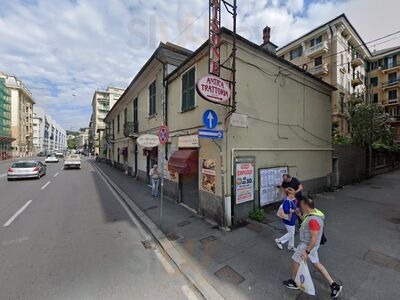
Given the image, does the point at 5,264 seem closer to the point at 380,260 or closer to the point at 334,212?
the point at 380,260

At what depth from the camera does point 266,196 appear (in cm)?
709

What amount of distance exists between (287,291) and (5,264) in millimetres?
5247

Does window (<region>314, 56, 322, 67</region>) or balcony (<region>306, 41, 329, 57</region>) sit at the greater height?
balcony (<region>306, 41, 329, 57</region>)

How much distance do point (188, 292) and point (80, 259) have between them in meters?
2.42

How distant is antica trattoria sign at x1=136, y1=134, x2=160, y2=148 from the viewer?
5.73 metres

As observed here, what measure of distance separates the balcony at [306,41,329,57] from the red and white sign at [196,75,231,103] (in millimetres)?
26814

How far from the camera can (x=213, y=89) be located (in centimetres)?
523

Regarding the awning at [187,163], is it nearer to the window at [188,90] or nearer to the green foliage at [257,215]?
the window at [188,90]

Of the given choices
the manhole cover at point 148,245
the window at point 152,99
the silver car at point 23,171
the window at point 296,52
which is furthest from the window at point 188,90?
the window at point 296,52

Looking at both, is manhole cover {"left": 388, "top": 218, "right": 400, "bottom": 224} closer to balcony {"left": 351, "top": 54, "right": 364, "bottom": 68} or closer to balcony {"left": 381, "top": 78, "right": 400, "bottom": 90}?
balcony {"left": 351, "top": 54, "right": 364, "bottom": 68}

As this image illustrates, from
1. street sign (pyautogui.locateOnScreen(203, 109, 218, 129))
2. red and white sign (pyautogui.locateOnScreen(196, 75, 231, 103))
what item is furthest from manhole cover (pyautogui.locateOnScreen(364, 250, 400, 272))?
red and white sign (pyautogui.locateOnScreen(196, 75, 231, 103))

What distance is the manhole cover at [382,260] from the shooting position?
12.8 ft

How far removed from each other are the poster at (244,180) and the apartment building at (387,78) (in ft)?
123

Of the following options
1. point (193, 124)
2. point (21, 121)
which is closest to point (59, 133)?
point (21, 121)
